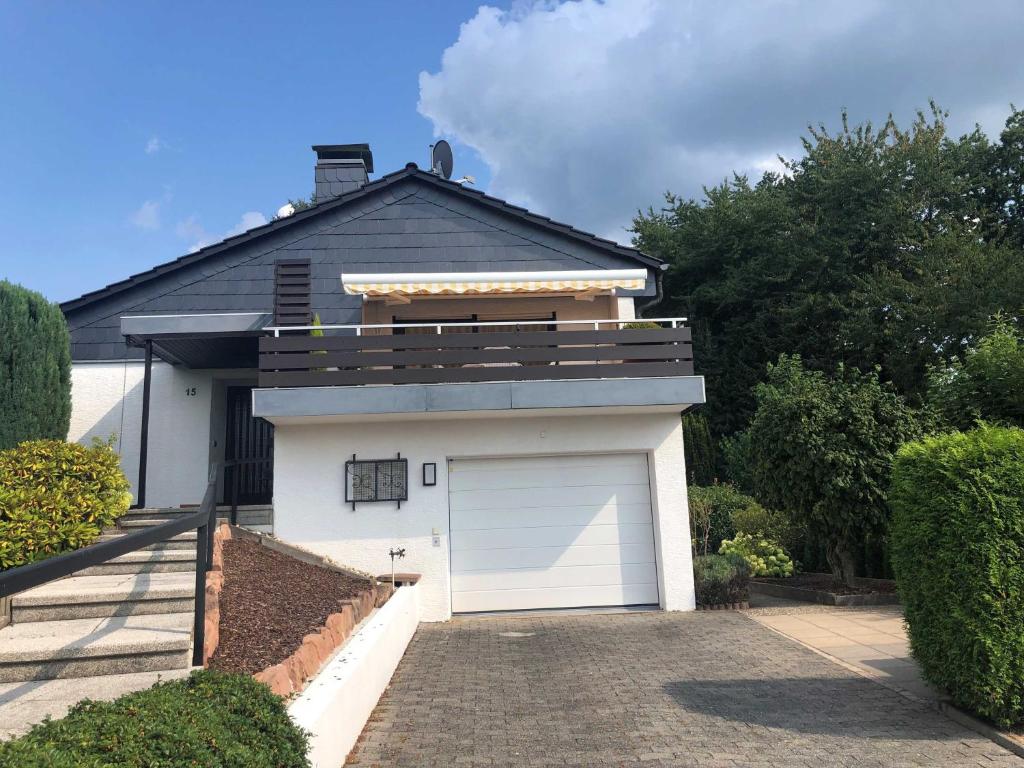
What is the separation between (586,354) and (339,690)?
23.6ft

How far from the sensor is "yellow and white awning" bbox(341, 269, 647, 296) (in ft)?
39.8

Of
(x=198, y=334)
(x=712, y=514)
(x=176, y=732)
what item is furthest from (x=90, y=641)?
(x=712, y=514)

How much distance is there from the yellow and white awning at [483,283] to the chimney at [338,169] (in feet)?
Answer: 17.6

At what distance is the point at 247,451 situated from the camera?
14.2 m

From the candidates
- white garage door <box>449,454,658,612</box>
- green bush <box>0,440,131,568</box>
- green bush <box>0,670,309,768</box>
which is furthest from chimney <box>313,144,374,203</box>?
green bush <box>0,670,309,768</box>

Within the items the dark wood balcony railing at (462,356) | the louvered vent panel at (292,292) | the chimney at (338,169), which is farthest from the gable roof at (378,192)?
the dark wood balcony railing at (462,356)

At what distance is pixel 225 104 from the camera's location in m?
12.8

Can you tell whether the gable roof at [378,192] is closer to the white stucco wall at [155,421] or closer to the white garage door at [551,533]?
the white stucco wall at [155,421]

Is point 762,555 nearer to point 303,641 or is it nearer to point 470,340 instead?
point 470,340

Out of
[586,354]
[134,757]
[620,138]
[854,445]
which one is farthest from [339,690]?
[620,138]

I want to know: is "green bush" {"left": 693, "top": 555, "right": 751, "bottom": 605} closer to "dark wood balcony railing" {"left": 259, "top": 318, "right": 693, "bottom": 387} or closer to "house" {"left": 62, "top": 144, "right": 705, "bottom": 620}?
"house" {"left": 62, "top": 144, "right": 705, "bottom": 620}

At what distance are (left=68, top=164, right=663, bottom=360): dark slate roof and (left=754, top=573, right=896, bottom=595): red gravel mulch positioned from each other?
7075 millimetres

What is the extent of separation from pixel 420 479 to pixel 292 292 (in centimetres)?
521

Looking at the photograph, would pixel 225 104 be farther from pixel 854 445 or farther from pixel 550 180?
pixel 550 180
